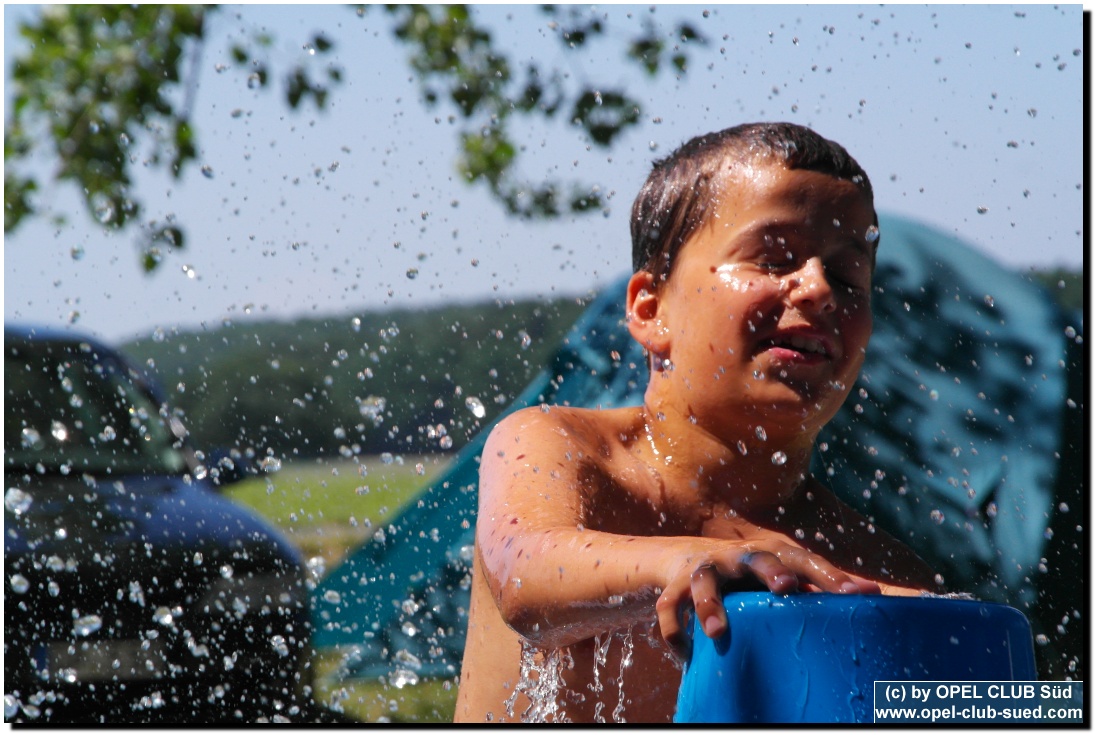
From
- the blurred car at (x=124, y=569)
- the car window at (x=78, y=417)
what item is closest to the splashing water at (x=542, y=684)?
the blurred car at (x=124, y=569)

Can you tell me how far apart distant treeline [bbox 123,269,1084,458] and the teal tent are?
0.22 m

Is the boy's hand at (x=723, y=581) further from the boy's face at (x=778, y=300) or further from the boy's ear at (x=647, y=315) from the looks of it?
the boy's ear at (x=647, y=315)

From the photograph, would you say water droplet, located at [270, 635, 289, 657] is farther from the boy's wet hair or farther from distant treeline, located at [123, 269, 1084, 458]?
the boy's wet hair

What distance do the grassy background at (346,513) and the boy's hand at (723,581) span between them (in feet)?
7.23

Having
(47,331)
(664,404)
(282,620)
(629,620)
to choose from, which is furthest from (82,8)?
(629,620)

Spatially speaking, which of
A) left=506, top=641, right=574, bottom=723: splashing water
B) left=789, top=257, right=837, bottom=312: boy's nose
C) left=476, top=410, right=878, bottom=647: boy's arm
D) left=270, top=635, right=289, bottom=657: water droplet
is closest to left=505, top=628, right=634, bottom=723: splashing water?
left=506, top=641, right=574, bottom=723: splashing water

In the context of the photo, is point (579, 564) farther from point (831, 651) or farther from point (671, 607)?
point (831, 651)

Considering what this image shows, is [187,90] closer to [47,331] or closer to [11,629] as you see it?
[47,331]

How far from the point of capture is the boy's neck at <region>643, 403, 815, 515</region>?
1.99 meters

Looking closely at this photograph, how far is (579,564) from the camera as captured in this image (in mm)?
1268

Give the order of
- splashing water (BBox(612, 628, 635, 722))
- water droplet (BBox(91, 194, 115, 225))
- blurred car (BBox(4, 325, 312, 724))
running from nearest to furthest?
splashing water (BBox(612, 628, 635, 722)) < blurred car (BBox(4, 325, 312, 724)) < water droplet (BBox(91, 194, 115, 225))

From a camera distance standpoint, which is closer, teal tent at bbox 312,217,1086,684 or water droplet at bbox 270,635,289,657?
water droplet at bbox 270,635,289,657

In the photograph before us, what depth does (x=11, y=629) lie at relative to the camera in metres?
3.12

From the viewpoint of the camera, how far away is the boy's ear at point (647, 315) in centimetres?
208
